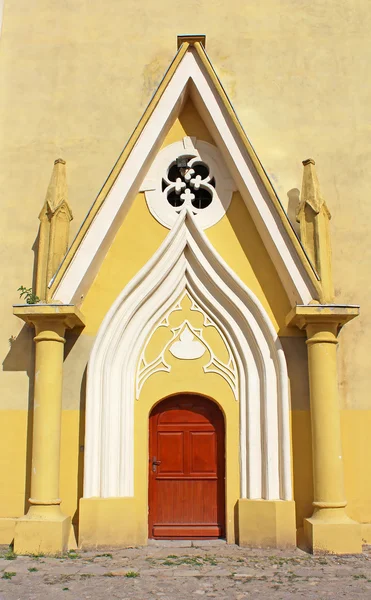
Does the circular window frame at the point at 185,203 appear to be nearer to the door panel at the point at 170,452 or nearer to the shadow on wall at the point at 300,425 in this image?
the shadow on wall at the point at 300,425

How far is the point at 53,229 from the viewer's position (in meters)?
9.66

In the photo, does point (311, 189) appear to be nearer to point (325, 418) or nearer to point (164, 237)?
point (164, 237)

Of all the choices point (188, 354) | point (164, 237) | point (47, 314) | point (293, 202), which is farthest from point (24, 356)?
point (293, 202)

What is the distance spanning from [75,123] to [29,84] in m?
1.18

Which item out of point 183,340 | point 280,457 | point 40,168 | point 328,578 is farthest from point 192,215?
point 328,578

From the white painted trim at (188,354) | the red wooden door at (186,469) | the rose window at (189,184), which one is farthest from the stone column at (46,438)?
the rose window at (189,184)

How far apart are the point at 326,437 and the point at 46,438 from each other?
3.94 m

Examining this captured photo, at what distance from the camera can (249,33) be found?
11.6 metres

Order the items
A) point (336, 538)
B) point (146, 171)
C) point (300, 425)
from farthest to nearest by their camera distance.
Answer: point (146, 171) < point (300, 425) < point (336, 538)

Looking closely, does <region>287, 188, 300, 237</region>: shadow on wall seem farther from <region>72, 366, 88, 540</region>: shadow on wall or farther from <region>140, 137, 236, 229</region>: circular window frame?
<region>72, 366, 88, 540</region>: shadow on wall

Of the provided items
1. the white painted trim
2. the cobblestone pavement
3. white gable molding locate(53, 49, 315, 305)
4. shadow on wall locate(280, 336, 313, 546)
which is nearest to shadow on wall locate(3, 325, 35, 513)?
white gable molding locate(53, 49, 315, 305)

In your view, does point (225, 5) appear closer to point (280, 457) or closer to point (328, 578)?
point (280, 457)

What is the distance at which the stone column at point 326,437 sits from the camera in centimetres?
844

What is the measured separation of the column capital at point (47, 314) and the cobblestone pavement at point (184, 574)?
319cm
